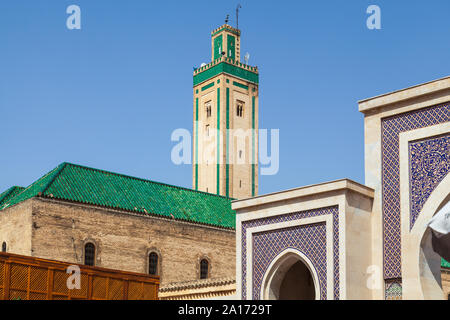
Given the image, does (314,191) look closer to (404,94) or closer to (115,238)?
(404,94)

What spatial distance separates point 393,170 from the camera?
547 inches

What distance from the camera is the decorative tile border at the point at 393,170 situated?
13445 mm

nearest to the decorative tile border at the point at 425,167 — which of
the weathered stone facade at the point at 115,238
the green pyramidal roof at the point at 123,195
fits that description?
the weathered stone facade at the point at 115,238

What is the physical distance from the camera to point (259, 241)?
50.2 feet

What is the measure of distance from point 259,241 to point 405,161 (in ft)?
12.2

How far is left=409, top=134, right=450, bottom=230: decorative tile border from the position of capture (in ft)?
42.9

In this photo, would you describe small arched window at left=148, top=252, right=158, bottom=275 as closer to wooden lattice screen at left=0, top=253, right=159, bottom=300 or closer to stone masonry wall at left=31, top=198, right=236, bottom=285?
stone masonry wall at left=31, top=198, right=236, bottom=285

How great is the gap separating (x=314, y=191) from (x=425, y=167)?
2303 mm

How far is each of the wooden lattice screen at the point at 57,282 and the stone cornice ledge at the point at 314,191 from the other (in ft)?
10.7

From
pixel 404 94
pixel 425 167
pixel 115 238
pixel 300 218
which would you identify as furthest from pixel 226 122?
pixel 425 167

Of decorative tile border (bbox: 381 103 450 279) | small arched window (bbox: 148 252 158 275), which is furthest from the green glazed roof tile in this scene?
decorative tile border (bbox: 381 103 450 279)

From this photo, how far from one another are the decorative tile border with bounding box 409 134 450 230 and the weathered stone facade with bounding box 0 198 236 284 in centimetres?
1463

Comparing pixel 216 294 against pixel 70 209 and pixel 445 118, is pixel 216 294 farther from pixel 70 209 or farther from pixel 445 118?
pixel 445 118

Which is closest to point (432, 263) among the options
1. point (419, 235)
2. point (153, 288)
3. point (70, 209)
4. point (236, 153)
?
point (419, 235)
